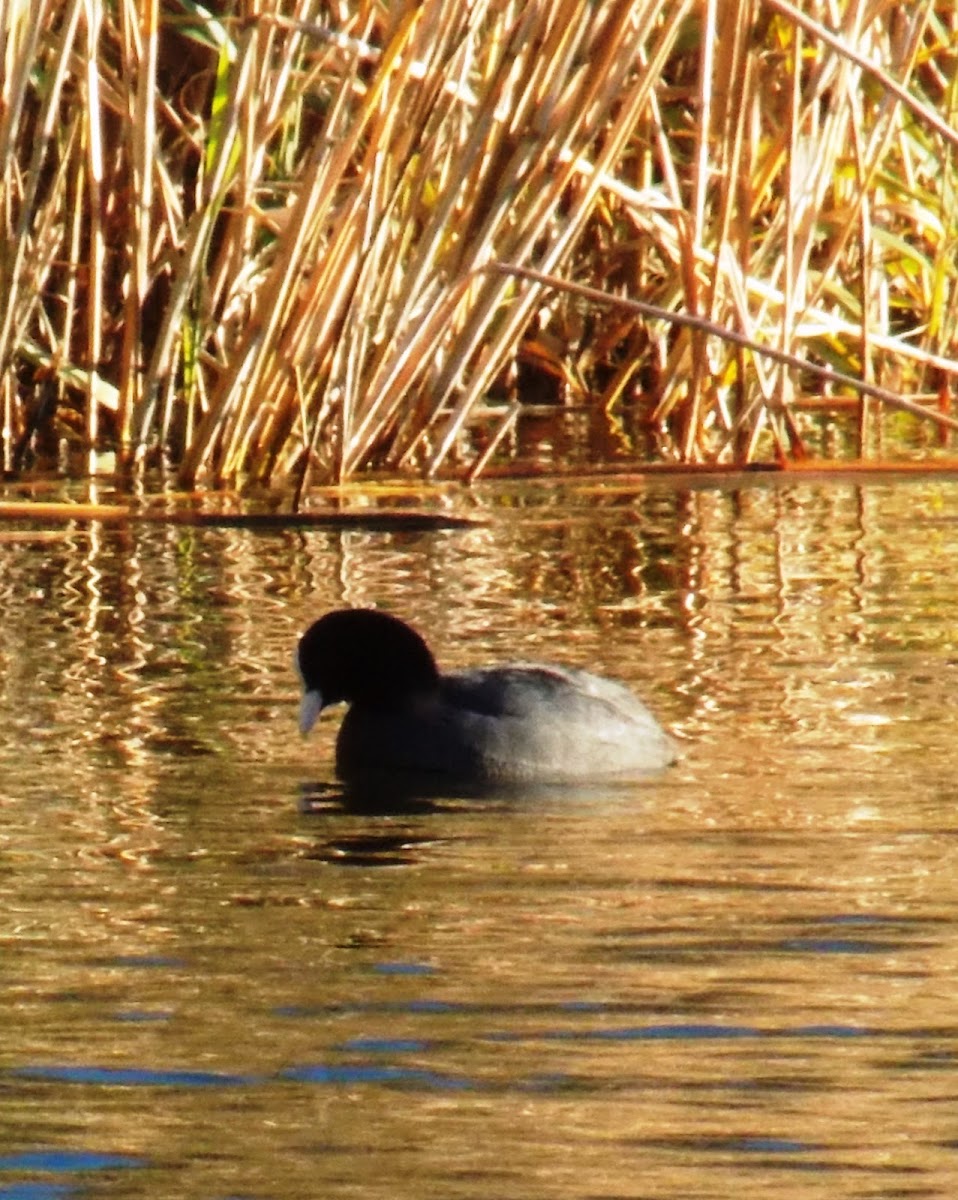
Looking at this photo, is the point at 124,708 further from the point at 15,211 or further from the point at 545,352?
the point at 545,352

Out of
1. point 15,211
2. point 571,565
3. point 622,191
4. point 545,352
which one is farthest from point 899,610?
point 545,352

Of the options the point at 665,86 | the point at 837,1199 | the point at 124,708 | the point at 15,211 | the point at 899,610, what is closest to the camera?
the point at 837,1199

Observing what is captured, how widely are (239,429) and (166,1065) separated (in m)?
4.82

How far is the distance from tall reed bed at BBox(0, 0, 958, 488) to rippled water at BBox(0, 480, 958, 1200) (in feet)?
3.42

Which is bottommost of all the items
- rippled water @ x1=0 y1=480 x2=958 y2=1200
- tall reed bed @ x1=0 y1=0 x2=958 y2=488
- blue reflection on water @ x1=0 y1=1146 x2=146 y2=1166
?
blue reflection on water @ x1=0 y1=1146 x2=146 y2=1166

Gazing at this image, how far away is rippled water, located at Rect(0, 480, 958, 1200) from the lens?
3.04m

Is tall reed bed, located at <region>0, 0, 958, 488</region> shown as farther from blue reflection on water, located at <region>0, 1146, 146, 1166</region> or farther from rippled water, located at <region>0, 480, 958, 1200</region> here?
blue reflection on water, located at <region>0, 1146, 146, 1166</region>

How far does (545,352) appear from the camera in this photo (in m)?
11.0

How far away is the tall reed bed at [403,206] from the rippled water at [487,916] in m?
1.04

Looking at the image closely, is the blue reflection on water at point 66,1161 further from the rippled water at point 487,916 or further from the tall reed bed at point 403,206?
the tall reed bed at point 403,206

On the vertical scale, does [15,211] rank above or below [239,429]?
above

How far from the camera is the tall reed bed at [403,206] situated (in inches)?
291

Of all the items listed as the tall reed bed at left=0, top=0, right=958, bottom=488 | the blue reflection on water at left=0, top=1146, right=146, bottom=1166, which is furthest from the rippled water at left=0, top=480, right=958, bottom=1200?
the tall reed bed at left=0, top=0, right=958, bottom=488

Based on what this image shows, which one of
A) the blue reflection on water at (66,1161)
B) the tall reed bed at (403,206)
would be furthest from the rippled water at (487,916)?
the tall reed bed at (403,206)
